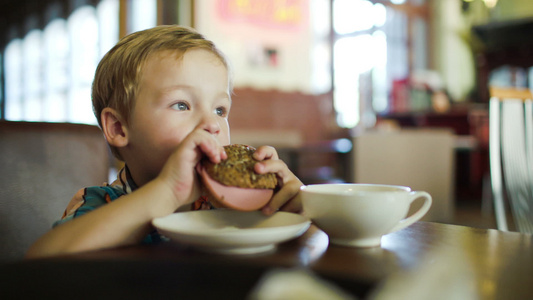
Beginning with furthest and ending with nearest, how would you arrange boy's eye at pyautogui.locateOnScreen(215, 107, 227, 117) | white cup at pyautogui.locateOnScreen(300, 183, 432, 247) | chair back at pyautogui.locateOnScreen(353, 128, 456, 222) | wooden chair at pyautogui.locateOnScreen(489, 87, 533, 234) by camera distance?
chair back at pyautogui.locateOnScreen(353, 128, 456, 222) → wooden chair at pyautogui.locateOnScreen(489, 87, 533, 234) → boy's eye at pyautogui.locateOnScreen(215, 107, 227, 117) → white cup at pyautogui.locateOnScreen(300, 183, 432, 247)

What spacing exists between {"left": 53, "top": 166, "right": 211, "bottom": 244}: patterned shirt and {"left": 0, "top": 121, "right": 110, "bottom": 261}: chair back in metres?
0.25

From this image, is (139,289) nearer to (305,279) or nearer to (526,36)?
(305,279)

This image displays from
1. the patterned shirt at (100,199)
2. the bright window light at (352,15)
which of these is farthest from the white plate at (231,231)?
the bright window light at (352,15)

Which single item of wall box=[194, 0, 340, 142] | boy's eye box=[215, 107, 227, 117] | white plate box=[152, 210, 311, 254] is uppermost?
wall box=[194, 0, 340, 142]

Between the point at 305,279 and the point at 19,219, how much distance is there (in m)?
1.00

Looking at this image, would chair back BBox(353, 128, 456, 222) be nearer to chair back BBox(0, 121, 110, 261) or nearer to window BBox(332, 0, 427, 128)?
chair back BBox(0, 121, 110, 261)

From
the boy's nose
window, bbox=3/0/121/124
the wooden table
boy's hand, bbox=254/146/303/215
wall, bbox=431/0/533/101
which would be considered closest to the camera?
the wooden table

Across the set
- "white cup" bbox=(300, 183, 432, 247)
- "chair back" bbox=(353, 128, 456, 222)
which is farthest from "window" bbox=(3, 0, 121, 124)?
"white cup" bbox=(300, 183, 432, 247)

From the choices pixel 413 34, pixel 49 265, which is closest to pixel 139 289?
pixel 49 265

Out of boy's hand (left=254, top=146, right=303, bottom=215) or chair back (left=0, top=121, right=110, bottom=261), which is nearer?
boy's hand (left=254, top=146, right=303, bottom=215)

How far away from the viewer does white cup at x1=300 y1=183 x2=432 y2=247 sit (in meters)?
0.57

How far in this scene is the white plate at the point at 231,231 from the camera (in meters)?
0.51

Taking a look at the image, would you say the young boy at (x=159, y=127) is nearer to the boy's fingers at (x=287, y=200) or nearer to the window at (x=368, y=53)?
the boy's fingers at (x=287, y=200)

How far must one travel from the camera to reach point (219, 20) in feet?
18.3
